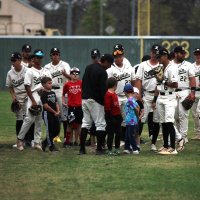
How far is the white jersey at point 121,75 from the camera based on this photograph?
53.5 ft

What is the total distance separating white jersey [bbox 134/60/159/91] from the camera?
634 inches

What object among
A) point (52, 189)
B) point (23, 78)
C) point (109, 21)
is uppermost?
point (109, 21)

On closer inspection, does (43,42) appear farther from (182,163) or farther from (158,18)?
(158,18)

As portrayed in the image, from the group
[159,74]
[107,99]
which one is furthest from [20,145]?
[159,74]

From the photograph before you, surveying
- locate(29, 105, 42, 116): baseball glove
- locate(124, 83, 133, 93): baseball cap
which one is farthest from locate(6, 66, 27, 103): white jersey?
locate(124, 83, 133, 93): baseball cap

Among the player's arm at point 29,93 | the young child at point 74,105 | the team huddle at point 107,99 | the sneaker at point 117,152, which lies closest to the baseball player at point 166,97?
the team huddle at point 107,99

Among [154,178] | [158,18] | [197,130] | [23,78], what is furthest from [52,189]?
[158,18]

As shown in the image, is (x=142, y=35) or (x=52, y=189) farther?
(x=142, y=35)

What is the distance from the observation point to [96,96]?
15.0 metres

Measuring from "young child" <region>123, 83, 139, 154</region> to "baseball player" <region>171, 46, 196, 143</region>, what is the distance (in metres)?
1.47

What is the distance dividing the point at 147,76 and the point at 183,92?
3.71ft

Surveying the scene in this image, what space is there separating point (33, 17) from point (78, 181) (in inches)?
2380

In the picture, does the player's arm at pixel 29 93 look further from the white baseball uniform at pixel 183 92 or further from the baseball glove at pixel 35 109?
the white baseball uniform at pixel 183 92

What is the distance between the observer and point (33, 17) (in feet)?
235
